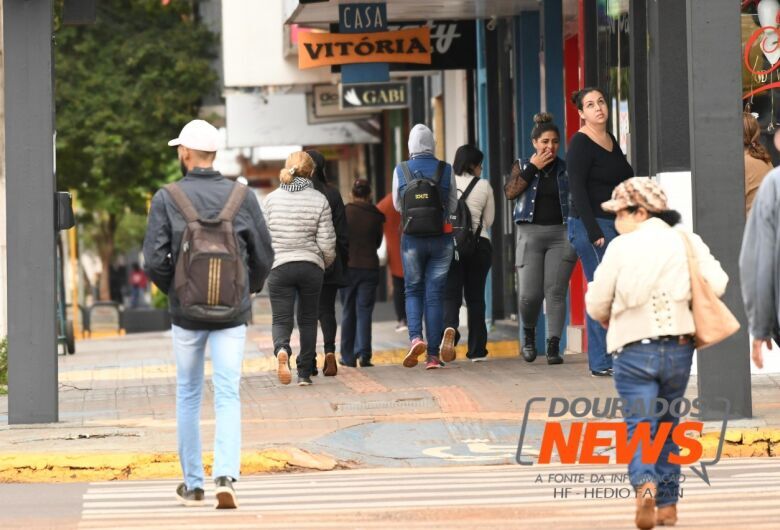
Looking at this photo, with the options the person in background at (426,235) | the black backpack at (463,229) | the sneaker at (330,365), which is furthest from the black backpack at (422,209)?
the sneaker at (330,365)

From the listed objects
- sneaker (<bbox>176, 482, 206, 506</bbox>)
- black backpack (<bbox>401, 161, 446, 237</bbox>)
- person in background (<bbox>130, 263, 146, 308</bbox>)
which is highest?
black backpack (<bbox>401, 161, 446, 237</bbox>)

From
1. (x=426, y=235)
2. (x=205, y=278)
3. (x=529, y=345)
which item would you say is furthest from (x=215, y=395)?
(x=529, y=345)

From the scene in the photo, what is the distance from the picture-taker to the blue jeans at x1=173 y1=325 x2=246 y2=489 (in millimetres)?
8383

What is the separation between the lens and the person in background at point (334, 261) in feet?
46.5

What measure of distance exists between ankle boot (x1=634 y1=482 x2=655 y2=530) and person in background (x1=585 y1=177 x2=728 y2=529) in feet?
0.07

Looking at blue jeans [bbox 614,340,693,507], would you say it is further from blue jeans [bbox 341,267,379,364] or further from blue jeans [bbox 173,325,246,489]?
blue jeans [bbox 341,267,379,364]

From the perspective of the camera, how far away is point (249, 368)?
54.1 ft

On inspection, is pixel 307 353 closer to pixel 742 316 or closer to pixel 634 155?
pixel 634 155

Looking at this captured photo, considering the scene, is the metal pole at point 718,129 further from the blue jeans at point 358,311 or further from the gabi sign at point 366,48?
the gabi sign at point 366,48

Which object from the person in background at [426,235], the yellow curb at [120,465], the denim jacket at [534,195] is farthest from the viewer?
the person in background at [426,235]

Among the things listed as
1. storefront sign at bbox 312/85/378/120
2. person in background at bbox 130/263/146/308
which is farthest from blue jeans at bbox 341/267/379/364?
person in background at bbox 130/263/146/308

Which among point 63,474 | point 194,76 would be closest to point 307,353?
point 63,474

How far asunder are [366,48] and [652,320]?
1148 centimetres

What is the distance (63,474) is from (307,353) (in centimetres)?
374
